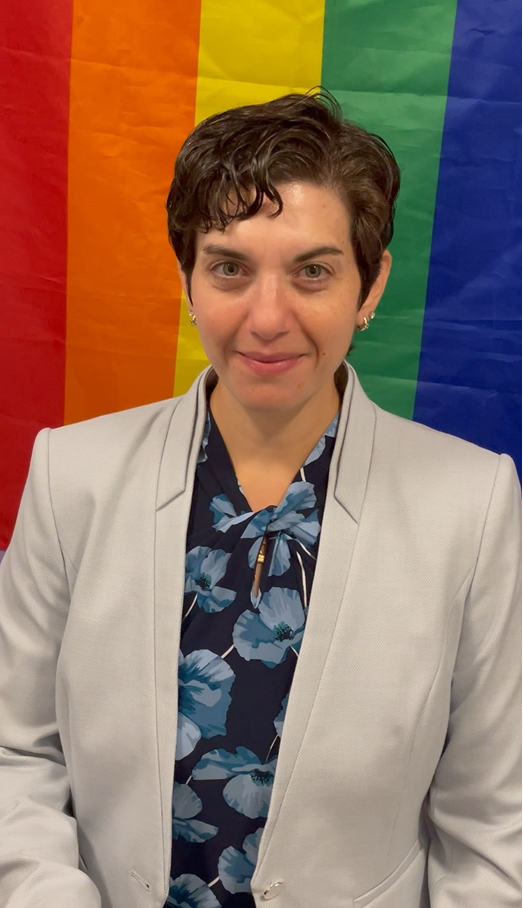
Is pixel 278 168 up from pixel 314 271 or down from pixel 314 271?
up

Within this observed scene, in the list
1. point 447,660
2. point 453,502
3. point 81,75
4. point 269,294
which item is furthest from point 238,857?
point 81,75

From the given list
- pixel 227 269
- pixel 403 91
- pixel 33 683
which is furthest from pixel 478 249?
pixel 33 683

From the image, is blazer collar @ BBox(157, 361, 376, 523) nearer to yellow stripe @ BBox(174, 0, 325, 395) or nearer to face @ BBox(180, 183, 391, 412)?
face @ BBox(180, 183, 391, 412)

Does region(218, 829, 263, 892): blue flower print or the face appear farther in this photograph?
region(218, 829, 263, 892): blue flower print

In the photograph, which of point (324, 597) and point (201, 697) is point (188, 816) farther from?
point (324, 597)

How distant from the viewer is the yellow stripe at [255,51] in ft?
4.87

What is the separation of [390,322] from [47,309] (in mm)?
590

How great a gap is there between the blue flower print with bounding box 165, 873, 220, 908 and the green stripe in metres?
0.88


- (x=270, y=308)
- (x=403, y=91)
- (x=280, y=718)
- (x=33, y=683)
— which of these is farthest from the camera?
(x=403, y=91)

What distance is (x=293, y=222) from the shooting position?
1.12m

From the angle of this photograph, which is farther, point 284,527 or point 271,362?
point 284,527

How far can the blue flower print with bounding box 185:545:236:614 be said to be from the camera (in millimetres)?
1241

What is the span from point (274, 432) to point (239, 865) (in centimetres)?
57

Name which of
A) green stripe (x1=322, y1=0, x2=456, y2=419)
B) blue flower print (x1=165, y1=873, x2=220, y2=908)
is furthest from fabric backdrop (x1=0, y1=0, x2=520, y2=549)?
blue flower print (x1=165, y1=873, x2=220, y2=908)
